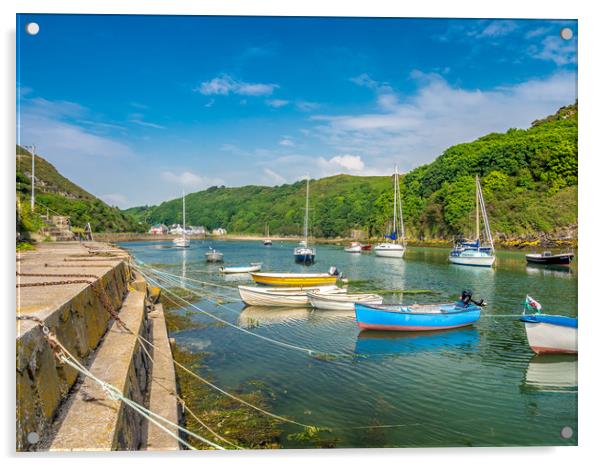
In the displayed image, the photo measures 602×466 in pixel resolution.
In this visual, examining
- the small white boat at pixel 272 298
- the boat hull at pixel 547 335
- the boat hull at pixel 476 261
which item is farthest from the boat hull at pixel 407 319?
the boat hull at pixel 476 261

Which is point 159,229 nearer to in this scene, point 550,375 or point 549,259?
point 549,259

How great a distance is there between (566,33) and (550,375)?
243 inches

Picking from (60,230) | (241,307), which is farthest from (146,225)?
(241,307)

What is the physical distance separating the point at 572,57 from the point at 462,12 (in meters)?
1.60

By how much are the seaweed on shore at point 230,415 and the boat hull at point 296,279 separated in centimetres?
1281

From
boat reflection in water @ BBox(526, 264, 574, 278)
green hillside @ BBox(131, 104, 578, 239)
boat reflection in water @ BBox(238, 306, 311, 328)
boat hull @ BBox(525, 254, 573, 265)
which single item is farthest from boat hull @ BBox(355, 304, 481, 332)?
boat hull @ BBox(525, 254, 573, 265)

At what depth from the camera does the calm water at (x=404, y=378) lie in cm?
637

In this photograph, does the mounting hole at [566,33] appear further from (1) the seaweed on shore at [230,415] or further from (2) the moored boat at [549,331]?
(1) the seaweed on shore at [230,415]

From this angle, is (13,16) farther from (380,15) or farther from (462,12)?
(462,12)

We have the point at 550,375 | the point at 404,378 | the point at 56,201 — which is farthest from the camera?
the point at 56,201

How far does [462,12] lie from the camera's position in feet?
17.3

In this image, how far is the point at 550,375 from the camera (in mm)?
8250

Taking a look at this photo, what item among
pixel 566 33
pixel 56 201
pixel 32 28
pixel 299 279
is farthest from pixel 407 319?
pixel 56 201

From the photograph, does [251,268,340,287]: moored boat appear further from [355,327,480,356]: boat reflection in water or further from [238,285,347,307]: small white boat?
[355,327,480,356]: boat reflection in water
